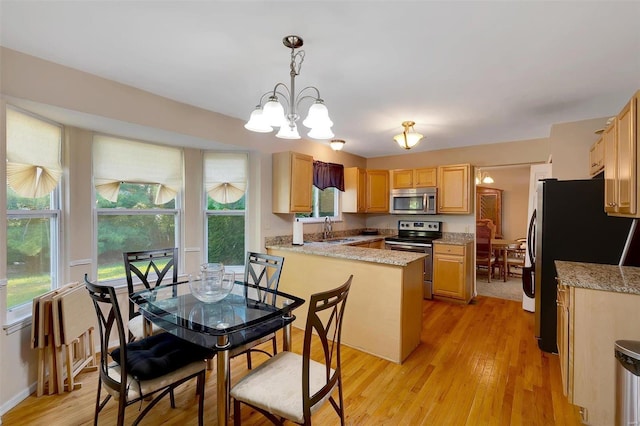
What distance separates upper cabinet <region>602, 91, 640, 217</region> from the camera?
174cm

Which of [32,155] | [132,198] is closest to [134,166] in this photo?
[132,198]

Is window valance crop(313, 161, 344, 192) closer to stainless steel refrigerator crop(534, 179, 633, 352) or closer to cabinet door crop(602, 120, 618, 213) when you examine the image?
stainless steel refrigerator crop(534, 179, 633, 352)

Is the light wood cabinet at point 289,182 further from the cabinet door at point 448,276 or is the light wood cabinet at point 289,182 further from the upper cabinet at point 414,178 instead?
the cabinet door at point 448,276

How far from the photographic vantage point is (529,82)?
7.89 ft

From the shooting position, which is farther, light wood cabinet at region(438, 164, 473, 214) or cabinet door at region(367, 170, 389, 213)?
cabinet door at region(367, 170, 389, 213)

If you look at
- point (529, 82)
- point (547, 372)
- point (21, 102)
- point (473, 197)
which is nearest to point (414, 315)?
point (547, 372)

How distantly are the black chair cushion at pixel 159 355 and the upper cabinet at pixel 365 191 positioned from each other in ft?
12.3

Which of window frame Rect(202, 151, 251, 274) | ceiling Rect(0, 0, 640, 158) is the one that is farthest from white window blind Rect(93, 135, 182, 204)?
ceiling Rect(0, 0, 640, 158)

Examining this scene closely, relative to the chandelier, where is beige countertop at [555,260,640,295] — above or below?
below

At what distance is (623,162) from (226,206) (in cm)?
376

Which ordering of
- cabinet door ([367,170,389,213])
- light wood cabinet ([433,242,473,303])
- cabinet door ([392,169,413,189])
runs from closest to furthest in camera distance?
light wood cabinet ([433,242,473,303]) < cabinet door ([392,169,413,189]) < cabinet door ([367,170,389,213])

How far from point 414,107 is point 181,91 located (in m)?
2.29

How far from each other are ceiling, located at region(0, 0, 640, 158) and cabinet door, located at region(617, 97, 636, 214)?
0.47 m

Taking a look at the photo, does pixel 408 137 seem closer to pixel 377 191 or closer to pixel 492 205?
pixel 377 191
